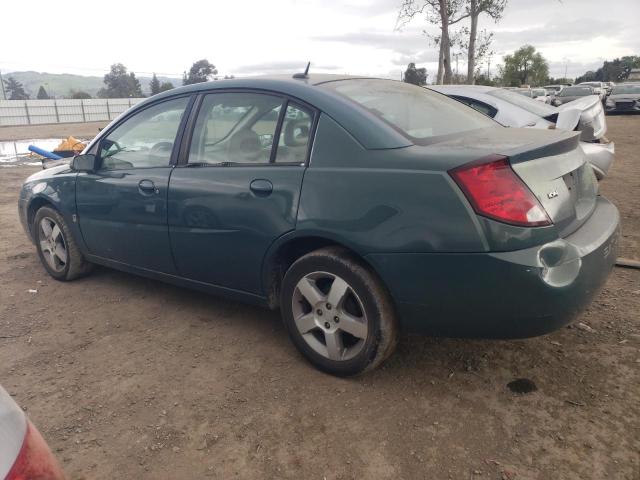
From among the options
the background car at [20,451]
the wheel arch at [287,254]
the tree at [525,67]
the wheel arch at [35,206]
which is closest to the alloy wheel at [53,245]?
the wheel arch at [35,206]

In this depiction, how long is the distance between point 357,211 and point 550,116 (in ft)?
13.4

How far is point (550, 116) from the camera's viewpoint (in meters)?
5.74

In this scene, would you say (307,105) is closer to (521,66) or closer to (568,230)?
(568,230)

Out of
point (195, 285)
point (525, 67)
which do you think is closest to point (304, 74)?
point (195, 285)

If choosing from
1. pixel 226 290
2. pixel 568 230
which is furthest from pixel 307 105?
pixel 568 230

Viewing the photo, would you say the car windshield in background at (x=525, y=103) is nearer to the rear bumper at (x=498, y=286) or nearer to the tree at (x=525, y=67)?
the rear bumper at (x=498, y=286)

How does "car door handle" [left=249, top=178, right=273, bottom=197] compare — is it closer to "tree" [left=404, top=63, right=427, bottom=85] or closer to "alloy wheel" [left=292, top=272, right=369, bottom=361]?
"alloy wheel" [left=292, top=272, right=369, bottom=361]

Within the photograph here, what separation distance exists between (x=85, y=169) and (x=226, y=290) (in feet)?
5.31

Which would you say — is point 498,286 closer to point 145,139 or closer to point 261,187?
point 261,187

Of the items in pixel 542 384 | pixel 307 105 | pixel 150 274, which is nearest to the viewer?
pixel 542 384

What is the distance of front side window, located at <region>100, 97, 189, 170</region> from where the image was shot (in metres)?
3.57

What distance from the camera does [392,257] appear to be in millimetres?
2482

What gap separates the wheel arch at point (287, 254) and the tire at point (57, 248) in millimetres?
2158

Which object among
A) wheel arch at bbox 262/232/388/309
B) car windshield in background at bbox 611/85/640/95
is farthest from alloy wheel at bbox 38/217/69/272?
car windshield in background at bbox 611/85/640/95
